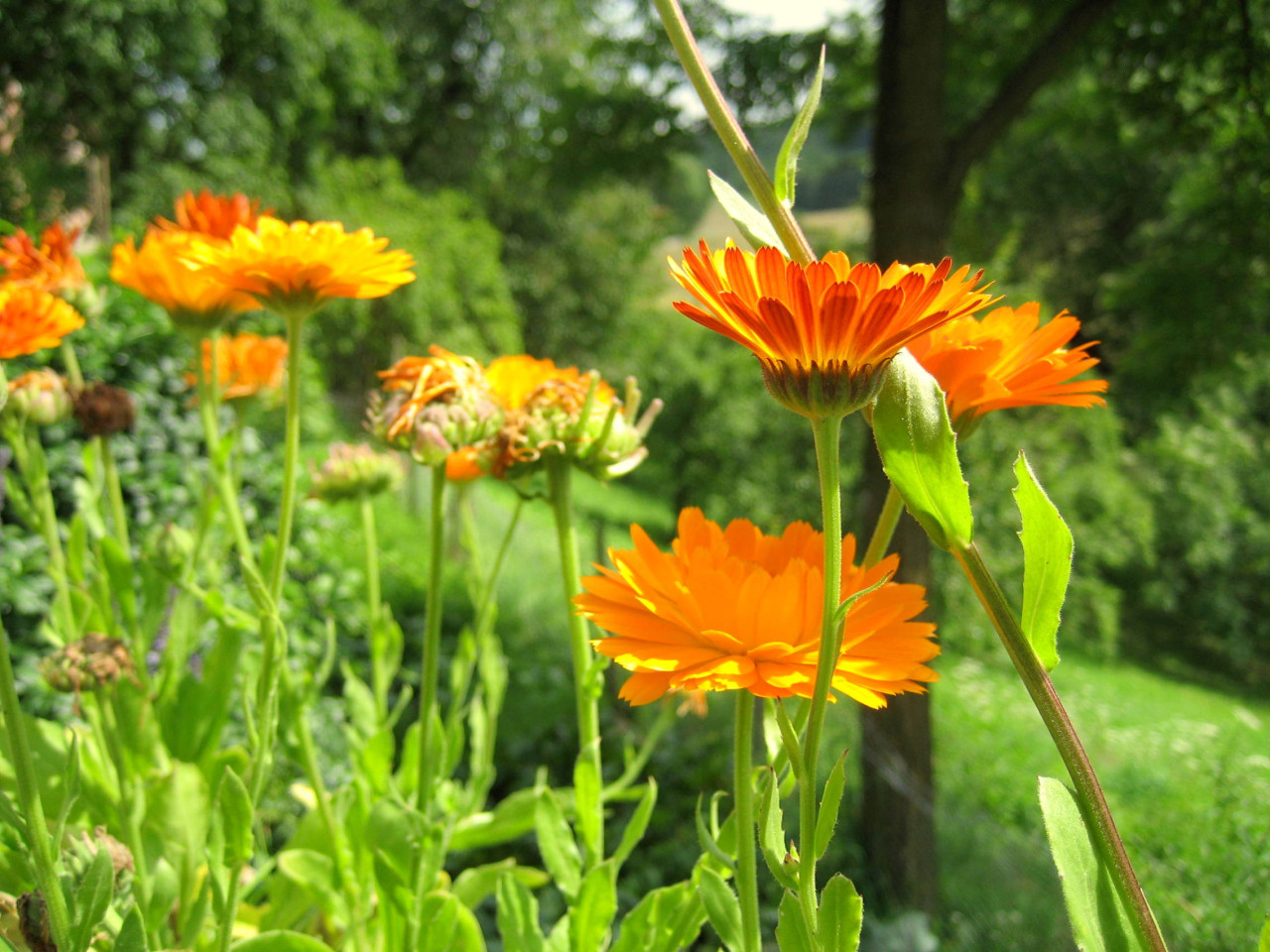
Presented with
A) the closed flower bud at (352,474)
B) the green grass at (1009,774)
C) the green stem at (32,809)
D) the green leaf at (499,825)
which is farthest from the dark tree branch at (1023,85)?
the green stem at (32,809)

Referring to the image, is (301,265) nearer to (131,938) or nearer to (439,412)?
(439,412)

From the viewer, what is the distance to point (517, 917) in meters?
0.54

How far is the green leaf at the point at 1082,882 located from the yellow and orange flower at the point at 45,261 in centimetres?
75

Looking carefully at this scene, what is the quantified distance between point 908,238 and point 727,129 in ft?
6.16

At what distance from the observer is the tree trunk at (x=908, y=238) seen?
2068 millimetres

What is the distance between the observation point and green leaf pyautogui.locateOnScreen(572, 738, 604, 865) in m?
0.53

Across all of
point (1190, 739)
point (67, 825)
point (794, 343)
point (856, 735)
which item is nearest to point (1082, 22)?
point (1190, 739)

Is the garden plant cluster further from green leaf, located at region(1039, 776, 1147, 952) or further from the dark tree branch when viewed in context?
the dark tree branch

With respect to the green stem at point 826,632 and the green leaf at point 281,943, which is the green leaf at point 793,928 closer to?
the green stem at point 826,632

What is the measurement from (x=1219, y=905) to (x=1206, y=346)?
6.32ft

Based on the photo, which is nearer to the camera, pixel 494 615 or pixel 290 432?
pixel 290 432

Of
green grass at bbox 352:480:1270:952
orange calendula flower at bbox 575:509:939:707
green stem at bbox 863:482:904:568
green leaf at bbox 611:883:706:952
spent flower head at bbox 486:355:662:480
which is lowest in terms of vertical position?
green grass at bbox 352:480:1270:952

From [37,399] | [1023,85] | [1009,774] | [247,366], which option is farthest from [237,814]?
[1009,774]

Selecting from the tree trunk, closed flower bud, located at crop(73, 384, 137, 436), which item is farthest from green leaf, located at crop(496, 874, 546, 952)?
the tree trunk
